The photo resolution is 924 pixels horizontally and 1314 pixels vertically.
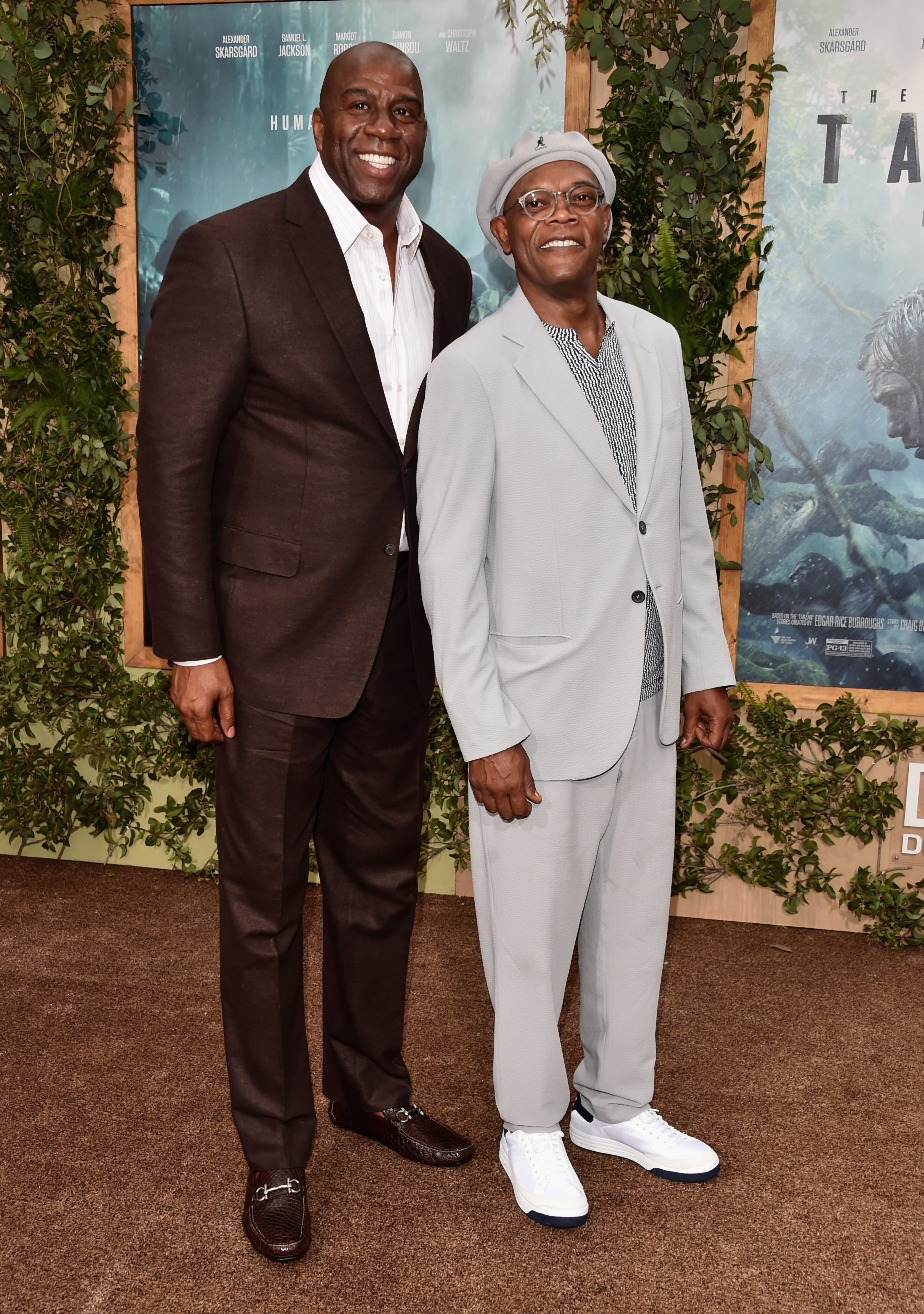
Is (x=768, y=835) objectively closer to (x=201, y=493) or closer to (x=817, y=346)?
(x=817, y=346)

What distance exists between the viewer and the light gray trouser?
6.33 feet

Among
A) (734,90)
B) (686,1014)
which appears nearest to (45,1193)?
(686,1014)

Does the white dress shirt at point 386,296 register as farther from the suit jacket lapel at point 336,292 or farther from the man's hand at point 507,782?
the man's hand at point 507,782

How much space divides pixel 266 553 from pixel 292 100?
2.04 metres

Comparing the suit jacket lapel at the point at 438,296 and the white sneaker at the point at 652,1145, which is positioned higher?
the suit jacket lapel at the point at 438,296

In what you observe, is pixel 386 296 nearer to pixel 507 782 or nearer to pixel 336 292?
pixel 336 292

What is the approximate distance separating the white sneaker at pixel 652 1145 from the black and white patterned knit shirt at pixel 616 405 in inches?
32.8

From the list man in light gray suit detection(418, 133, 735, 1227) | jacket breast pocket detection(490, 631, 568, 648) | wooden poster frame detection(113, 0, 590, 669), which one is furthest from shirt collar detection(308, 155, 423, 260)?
wooden poster frame detection(113, 0, 590, 669)

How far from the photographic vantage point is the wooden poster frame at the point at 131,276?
319 centimetres

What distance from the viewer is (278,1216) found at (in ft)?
6.23

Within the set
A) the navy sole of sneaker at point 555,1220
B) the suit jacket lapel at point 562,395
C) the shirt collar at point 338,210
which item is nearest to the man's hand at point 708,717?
the suit jacket lapel at point 562,395

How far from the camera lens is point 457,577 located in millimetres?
1796

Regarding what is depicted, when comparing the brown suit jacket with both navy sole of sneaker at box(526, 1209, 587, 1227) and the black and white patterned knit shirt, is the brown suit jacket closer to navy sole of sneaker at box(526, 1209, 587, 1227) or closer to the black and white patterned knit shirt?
the black and white patterned knit shirt

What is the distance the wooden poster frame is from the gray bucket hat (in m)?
1.48
